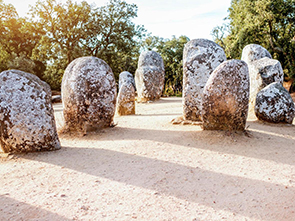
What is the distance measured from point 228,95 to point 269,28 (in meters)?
14.7

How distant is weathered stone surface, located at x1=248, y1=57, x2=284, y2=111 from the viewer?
30.9 feet

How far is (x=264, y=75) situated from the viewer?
376 inches

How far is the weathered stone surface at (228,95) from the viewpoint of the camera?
19.6 feet

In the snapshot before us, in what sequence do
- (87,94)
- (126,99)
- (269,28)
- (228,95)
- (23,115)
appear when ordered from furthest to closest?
(269,28)
(126,99)
(87,94)
(228,95)
(23,115)

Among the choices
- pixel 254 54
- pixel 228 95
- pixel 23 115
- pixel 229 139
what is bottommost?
pixel 229 139

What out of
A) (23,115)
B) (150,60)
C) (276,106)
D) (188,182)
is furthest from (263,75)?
(23,115)

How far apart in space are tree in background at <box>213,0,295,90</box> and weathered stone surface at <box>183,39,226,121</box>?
10754mm

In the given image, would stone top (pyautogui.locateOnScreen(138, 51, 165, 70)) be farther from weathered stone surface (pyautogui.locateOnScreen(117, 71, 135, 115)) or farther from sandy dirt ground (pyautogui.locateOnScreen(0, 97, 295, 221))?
sandy dirt ground (pyautogui.locateOnScreen(0, 97, 295, 221))

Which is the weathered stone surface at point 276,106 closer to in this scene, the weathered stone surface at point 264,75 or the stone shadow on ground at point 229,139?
the stone shadow on ground at point 229,139

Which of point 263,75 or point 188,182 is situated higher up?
point 263,75

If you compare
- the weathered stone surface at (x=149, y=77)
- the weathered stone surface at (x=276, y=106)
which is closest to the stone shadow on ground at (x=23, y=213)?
the weathered stone surface at (x=276, y=106)

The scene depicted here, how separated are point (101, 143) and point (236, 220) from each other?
3.78 m

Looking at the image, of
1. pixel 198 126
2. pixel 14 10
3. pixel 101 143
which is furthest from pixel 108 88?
pixel 14 10

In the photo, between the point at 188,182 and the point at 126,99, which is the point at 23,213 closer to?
the point at 188,182
